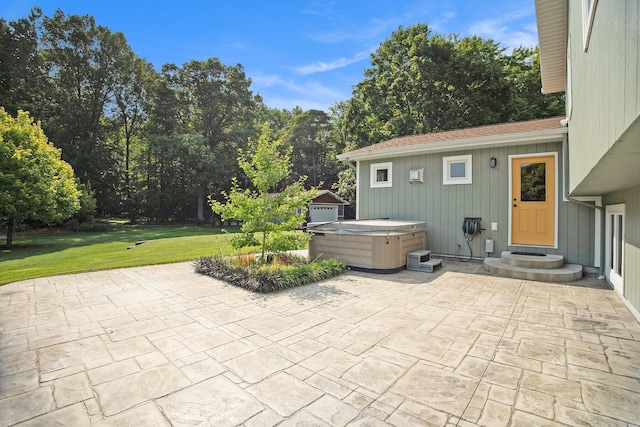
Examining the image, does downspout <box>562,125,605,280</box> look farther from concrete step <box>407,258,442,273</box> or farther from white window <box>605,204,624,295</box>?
concrete step <box>407,258,442,273</box>

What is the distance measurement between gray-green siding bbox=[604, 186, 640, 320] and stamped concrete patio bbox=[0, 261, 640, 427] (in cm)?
25

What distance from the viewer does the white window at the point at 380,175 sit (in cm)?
791

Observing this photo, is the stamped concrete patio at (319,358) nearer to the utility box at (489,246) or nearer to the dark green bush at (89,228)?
the utility box at (489,246)

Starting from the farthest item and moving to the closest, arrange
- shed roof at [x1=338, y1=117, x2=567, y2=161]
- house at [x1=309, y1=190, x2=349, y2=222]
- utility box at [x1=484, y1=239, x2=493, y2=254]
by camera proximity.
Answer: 1. house at [x1=309, y1=190, x2=349, y2=222]
2. utility box at [x1=484, y1=239, x2=493, y2=254]
3. shed roof at [x1=338, y1=117, x2=567, y2=161]

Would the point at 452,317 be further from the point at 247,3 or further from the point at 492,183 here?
the point at 247,3

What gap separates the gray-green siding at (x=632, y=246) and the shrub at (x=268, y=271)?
3869mm

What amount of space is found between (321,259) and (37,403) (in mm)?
4800

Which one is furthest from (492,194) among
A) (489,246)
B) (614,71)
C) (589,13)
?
(614,71)

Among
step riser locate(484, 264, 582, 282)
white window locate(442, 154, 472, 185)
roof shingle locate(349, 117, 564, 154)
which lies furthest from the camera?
white window locate(442, 154, 472, 185)

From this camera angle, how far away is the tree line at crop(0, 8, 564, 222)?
16.6 meters

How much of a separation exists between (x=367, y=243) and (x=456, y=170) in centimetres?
296

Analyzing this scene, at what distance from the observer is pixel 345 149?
19641 mm

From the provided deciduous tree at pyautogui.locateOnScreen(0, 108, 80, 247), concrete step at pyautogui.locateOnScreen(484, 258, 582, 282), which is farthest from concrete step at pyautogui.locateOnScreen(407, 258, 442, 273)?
deciduous tree at pyautogui.locateOnScreen(0, 108, 80, 247)

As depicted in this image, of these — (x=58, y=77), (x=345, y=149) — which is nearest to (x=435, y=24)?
(x=345, y=149)
